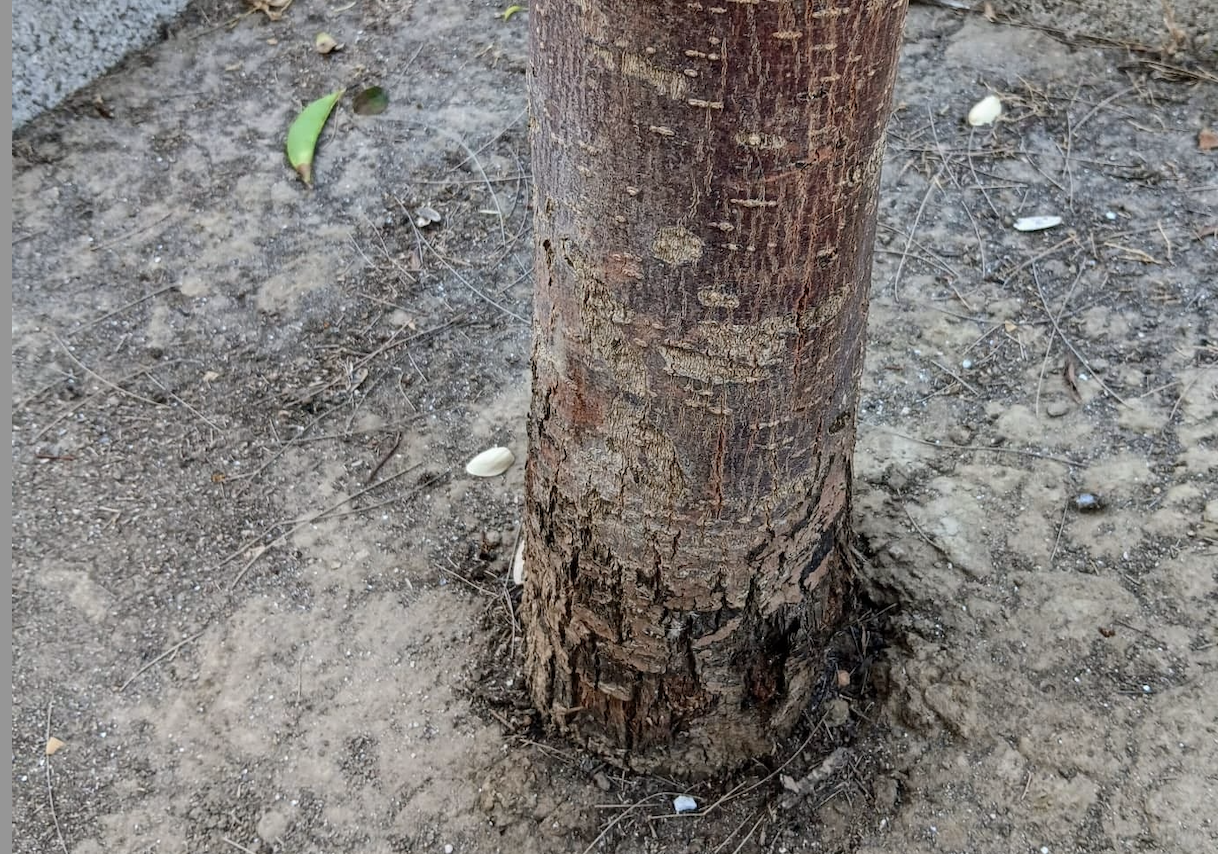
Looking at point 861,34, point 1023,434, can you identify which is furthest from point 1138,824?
point 861,34

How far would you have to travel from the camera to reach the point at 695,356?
4.28 ft

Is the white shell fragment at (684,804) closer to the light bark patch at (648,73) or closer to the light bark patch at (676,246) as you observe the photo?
the light bark patch at (676,246)

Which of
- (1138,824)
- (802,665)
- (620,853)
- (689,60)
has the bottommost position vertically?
(620,853)

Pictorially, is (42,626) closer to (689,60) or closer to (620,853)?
(620,853)

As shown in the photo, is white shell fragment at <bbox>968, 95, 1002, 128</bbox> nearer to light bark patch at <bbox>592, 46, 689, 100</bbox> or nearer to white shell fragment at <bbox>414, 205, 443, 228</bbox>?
white shell fragment at <bbox>414, 205, 443, 228</bbox>

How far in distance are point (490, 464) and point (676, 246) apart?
49.8 inches

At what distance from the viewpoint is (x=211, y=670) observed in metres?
2.05

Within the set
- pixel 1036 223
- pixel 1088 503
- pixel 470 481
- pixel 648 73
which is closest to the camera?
pixel 648 73

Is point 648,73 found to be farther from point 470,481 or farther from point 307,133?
point 307,133

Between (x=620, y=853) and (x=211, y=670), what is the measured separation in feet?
2.88

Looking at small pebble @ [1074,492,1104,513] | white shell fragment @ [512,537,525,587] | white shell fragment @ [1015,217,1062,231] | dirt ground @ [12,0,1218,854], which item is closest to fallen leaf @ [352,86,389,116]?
dirt ground @ [12,0,1218,854]

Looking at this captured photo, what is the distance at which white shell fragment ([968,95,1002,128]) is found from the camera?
330cm

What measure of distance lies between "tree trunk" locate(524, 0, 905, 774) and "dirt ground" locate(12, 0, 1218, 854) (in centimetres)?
23

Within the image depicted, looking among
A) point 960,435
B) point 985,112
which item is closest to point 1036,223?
point 985,112
